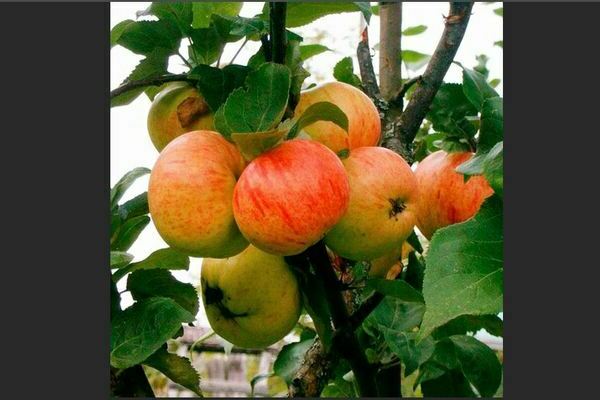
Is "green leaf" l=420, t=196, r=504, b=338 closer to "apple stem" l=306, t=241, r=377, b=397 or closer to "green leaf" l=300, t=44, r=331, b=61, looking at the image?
"apple stem" l=306, t=241, r=377, b=397

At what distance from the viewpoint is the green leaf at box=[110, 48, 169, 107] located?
65 cm

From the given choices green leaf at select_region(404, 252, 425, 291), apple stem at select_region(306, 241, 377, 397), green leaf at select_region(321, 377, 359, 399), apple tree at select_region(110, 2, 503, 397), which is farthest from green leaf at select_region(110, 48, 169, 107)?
green leaf at select_region(321, 377, 359, 399)

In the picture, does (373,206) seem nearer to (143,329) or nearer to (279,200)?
(279,200)

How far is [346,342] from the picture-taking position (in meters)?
0.69

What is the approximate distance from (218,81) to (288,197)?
5.5 inches

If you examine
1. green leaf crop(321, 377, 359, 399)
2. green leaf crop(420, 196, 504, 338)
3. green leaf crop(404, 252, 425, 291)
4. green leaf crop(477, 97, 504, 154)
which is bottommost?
green leaf crop(321, 377, 359, 399)

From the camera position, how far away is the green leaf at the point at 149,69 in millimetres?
655

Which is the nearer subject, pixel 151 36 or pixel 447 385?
pixel 151 36

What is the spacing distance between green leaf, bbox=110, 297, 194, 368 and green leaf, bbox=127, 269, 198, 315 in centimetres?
5

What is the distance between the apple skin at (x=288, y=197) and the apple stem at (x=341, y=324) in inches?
3.6

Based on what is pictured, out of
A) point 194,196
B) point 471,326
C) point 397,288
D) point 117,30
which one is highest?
point 117,30

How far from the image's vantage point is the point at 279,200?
1.71 feet

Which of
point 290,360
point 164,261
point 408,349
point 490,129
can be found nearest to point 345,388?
point 290,360

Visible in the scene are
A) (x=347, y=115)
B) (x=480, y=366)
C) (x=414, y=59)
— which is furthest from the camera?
(x=414, y=59)
